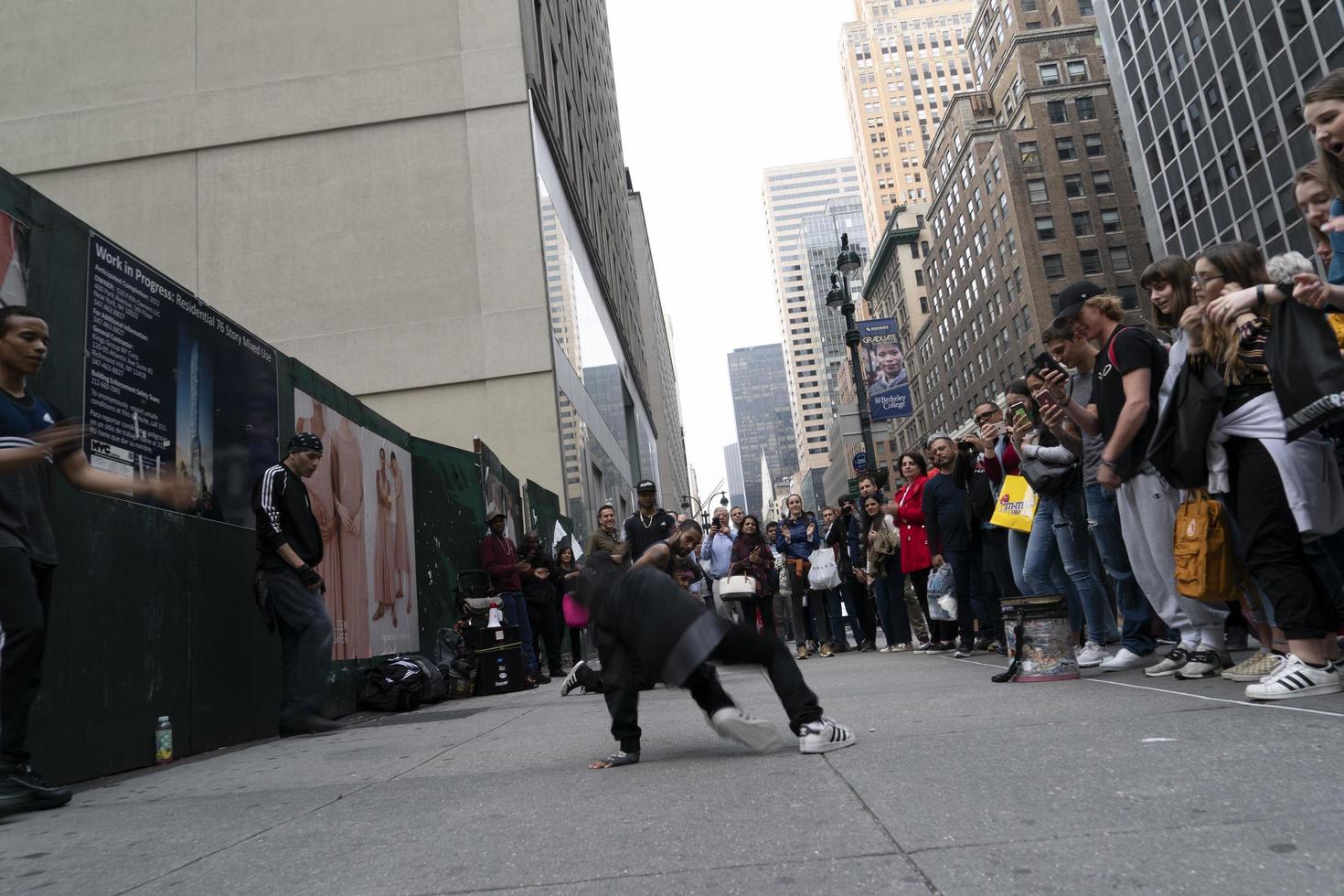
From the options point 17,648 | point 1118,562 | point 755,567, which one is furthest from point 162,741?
point 755,567

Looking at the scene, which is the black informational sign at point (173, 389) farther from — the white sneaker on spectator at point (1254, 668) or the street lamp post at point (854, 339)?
the street lamp post at point (854, 339)

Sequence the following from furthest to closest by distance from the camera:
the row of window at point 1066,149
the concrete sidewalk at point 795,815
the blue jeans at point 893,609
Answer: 1. the row of window at point 1066,149
2. the blue jeans at point 893,609
3. the concrete sidewalk at point 795,815

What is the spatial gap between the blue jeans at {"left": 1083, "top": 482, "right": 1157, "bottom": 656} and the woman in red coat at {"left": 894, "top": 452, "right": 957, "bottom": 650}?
3.83 meters

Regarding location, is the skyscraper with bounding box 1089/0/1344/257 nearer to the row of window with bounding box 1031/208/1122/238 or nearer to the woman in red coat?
the row of window with bounding box 1031/208/1122/238

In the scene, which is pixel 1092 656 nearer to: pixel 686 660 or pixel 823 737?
pixel 823 737

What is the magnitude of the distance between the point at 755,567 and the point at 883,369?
27.6 ft

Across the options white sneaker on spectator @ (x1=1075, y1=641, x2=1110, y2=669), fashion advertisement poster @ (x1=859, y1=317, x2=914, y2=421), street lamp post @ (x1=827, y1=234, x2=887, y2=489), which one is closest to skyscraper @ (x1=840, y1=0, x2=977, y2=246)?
street lamp post @ (x1=827, y1=234, x2=887, y2=489)

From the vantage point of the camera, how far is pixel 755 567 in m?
11.9

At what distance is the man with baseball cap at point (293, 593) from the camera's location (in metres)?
6.39

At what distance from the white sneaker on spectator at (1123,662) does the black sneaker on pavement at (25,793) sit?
5.68 meters

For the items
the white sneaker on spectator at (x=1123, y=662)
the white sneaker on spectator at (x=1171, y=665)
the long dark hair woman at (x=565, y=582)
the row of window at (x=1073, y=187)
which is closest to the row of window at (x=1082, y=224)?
the row of window at (x=1073, y=187)

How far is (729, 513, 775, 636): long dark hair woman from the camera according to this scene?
11836mm

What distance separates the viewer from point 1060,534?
6652 millimetres

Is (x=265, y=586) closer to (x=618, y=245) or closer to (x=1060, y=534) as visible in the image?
(x=1060, y=534)
